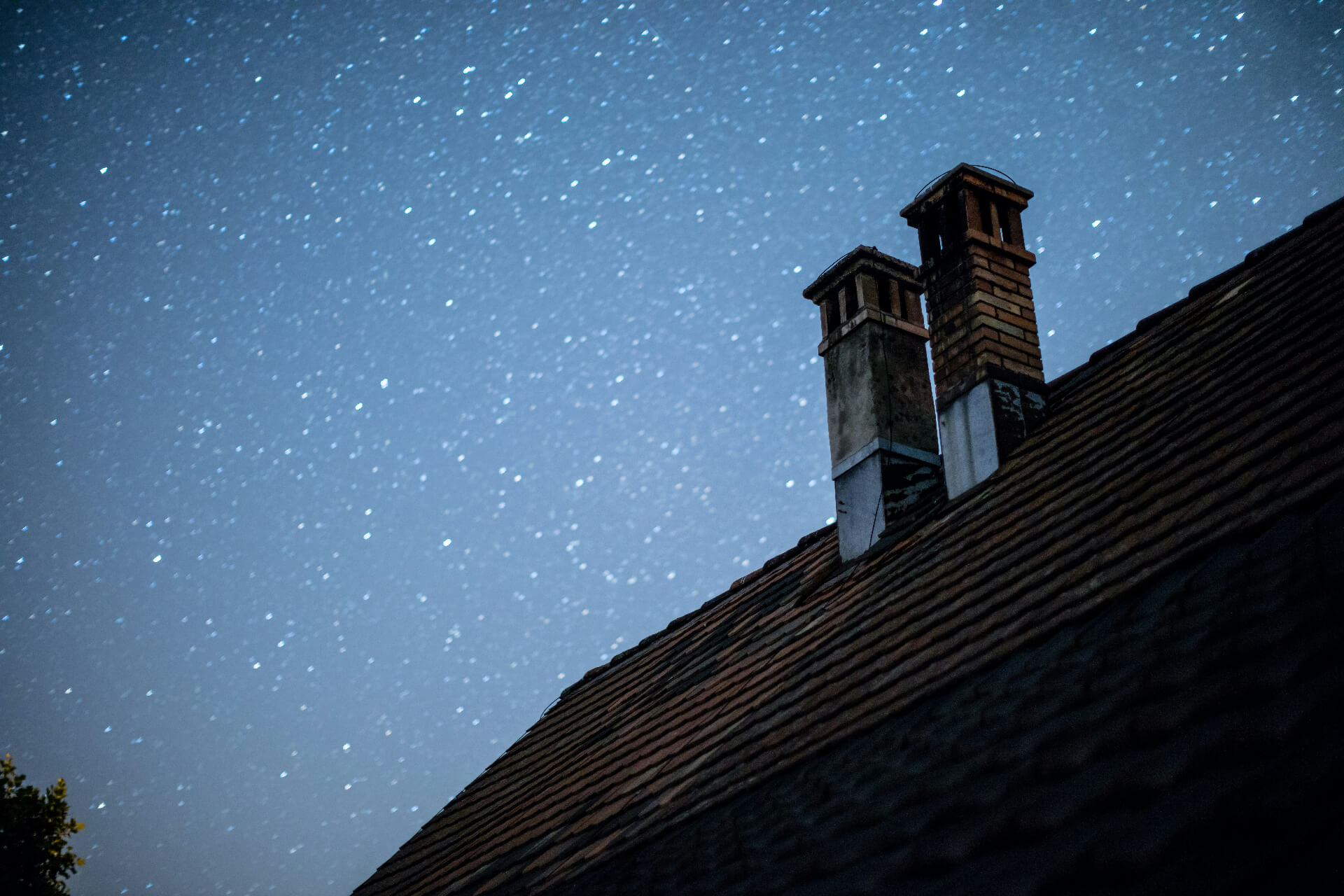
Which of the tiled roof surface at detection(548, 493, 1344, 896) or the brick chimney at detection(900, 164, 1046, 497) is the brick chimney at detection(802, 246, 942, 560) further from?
the tiled roof surface at detection(548, 493, 1344, 896)

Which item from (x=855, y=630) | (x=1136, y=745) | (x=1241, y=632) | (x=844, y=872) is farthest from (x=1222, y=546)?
(x=855, y=630)

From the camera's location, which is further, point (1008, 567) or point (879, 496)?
point (879, 496)

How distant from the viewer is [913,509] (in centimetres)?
633

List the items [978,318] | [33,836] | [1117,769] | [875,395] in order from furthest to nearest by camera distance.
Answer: [33,836] < [875,395] < [978,318] < [1117,769]

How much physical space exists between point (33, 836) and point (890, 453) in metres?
15.2

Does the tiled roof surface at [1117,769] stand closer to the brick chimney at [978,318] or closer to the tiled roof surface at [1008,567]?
the tiled roof surface at [1008,567]

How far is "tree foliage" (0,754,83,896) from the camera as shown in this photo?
49.2ft

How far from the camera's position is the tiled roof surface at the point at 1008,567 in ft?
11.5

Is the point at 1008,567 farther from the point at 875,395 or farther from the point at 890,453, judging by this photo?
the point at 875,395

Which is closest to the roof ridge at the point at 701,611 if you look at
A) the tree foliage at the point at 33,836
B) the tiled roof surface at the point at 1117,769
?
the tiled roof surface at the point at 1117,769

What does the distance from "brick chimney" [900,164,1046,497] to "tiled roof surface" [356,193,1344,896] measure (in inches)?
8.2

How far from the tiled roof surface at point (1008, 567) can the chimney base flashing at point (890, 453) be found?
0.69 meters

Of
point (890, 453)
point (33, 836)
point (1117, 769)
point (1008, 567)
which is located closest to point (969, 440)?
point (890, 453)

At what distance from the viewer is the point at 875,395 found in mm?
6691
